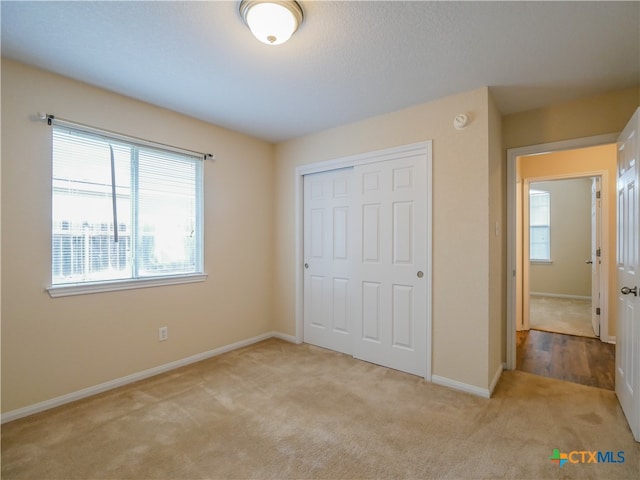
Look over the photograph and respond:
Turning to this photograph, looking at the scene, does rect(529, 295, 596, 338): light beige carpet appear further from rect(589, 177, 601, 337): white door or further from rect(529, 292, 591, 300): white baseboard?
rect(589, 177, 601, 337): white door

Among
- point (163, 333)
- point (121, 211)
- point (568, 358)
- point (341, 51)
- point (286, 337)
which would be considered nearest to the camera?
point (341, 51)

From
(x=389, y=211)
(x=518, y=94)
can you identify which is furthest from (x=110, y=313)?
(x=518, y=94)

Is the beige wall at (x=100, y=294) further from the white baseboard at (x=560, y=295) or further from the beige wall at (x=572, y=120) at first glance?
the white baseboard at (x=560, y=295)

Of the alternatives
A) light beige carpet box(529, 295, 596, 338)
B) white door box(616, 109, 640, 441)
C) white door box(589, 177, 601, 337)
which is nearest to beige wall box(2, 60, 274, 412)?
white door box(616, 109, 640, 441)

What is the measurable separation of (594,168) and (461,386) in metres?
3.43

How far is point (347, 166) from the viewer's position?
11.2 feet

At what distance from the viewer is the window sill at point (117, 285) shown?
2385 mm

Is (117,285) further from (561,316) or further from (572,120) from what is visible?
(561,316)

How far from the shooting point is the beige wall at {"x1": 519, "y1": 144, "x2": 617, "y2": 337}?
3.82 meters

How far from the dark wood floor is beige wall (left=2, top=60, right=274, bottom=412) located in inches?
123

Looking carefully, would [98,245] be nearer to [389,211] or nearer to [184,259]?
[184,259]

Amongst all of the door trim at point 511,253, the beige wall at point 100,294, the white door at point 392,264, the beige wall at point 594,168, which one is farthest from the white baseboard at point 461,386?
the beige wall at point 594,168

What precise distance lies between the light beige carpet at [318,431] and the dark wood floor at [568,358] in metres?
0.23

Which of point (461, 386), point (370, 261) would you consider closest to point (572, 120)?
point (370, 261)
